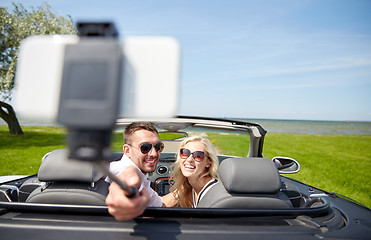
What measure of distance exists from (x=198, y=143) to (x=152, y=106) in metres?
2.51

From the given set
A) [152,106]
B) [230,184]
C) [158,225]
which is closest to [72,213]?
[158,225]

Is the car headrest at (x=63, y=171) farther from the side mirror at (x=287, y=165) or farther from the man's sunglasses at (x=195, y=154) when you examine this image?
the side mirror at (x=287, y=165)

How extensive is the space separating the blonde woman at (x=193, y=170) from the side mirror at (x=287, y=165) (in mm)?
1164

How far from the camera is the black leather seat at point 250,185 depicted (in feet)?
6.14

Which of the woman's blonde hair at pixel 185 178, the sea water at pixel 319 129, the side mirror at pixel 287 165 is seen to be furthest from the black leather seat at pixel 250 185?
the sea water at pixel 319 129

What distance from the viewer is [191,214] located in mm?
1695

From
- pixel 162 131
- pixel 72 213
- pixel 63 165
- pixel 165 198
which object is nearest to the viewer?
pixel 72 213

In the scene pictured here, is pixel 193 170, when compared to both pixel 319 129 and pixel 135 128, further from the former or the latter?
pixel 319 129

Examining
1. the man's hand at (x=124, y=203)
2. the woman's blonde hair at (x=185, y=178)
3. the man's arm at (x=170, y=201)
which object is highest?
the man's hand at (x=124, y=203)

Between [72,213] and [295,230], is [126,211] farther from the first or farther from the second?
[295,230]

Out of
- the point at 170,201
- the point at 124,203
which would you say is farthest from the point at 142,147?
the point at 124,203

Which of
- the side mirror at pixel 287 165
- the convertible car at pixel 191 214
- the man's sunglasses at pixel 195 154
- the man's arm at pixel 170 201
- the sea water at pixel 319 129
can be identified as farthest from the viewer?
the sea water at pixel 319 129

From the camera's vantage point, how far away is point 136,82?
582mm

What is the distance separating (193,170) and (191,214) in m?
1.27
